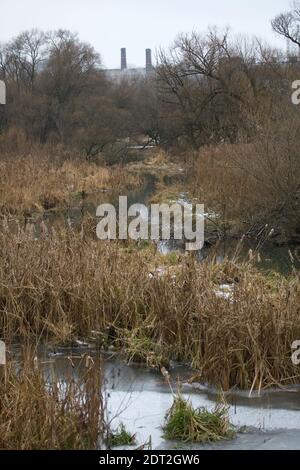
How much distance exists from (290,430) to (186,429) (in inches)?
29.8

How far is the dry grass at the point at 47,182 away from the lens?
56.0 ft

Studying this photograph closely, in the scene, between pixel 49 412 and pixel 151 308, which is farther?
pixel 151 308

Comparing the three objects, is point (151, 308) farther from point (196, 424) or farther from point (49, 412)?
point (49, 412)

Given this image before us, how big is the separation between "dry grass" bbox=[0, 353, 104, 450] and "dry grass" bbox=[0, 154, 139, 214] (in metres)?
10.4

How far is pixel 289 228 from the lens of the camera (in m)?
13.1

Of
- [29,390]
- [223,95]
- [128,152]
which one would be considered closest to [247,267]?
[29,390]

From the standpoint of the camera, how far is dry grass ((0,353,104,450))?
4004 millimetres

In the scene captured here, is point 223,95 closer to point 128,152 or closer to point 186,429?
point 128,152

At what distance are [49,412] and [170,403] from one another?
1315 mm

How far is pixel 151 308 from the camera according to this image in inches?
265
